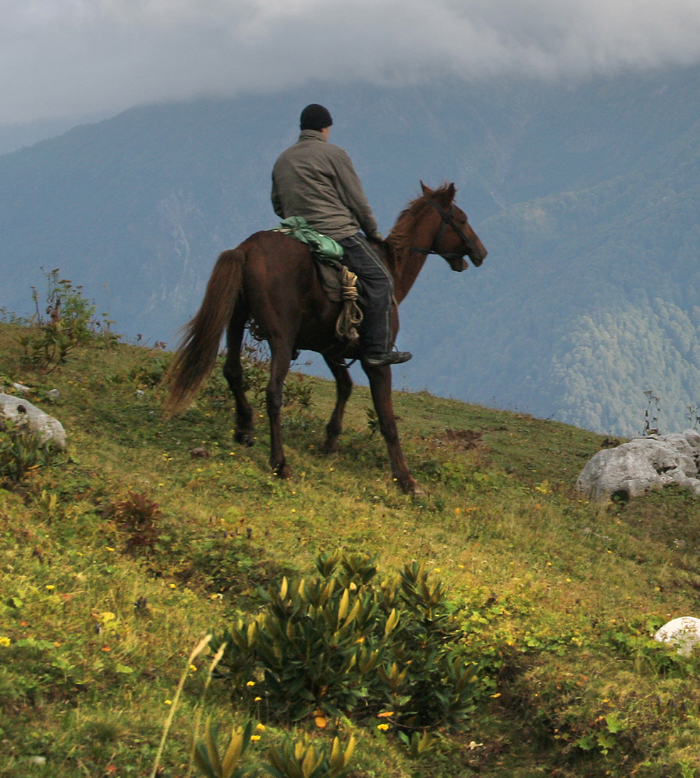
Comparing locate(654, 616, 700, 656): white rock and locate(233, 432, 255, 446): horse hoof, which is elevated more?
locate(233, 432, 255, 446): horse hoof

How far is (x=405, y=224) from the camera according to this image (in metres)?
10.3

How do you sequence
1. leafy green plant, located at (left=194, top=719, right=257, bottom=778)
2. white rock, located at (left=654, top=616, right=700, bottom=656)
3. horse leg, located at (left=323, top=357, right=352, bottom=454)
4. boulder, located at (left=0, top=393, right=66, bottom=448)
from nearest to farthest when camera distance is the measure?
leafy green plant, located at (left=194, top=719, right=257, bottom=778) → white rock, located at (left=654, top=616, right=700, bottom=656) → boulder, located at (left=0, top=393, right=66, bottom=448) → horse leg, located at (left=323, top=357, right=352, bottom=454)

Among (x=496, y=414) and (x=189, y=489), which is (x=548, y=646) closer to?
(x=189, y=489)

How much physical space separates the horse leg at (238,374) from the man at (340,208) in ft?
4.02

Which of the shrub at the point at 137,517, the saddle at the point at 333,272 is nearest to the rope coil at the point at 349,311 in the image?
the saddle at the point at 333,272

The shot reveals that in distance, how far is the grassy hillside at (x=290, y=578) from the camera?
166 inches

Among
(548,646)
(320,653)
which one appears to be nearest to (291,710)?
(320,653)

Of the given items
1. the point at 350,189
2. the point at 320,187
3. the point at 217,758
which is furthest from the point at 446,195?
the point at 217,758

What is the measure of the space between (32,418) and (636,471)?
7022 mm

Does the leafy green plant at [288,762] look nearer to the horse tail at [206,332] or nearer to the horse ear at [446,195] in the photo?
the horse tail at [206,332]

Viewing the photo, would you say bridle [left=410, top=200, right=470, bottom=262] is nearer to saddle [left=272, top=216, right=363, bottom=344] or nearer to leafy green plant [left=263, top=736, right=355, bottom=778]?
saddle [left=272, top=216, right=363, bottom=344]

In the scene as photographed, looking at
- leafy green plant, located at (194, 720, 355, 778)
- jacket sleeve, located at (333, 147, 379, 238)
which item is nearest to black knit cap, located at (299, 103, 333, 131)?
jacket sleeve, located at (333, 147, 379, 238)

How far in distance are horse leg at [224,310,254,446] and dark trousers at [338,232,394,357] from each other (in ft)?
4.06

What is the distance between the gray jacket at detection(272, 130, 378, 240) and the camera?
9.37m
